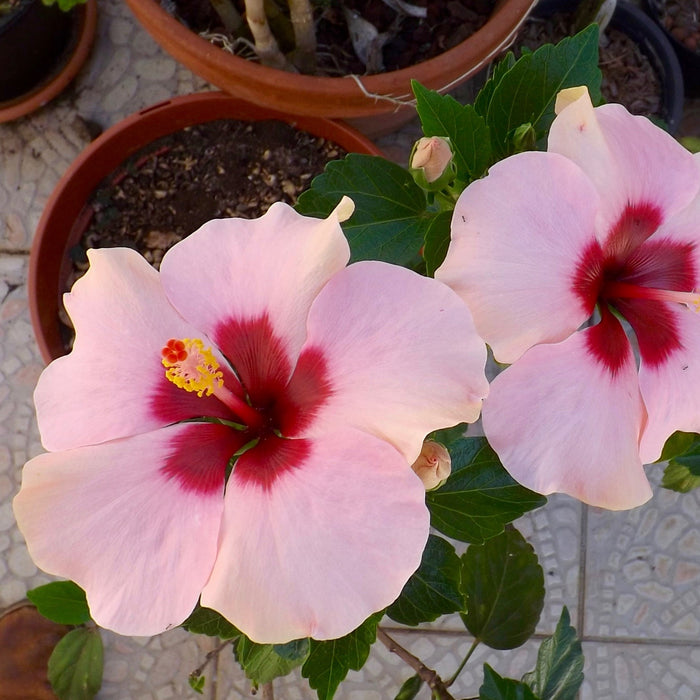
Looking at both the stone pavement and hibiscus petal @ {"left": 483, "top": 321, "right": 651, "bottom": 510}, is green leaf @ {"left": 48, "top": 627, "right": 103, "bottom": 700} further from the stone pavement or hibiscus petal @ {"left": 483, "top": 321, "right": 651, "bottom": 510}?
hibiscus petal @ {"left": 483, "top": 321, "right": 651, "bottom": 510}

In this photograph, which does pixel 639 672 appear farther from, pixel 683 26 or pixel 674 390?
pixel 683 26

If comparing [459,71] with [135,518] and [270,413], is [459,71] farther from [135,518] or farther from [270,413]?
[135,518]

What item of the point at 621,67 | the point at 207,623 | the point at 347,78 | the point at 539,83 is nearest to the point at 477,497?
the point at 207,623

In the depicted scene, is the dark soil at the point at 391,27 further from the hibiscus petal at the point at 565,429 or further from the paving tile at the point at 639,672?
the paving tile at the point at 639,672

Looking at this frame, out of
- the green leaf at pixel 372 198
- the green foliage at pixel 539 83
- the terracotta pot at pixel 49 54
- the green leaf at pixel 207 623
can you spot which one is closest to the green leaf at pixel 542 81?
the green foliage at pixel 539 83

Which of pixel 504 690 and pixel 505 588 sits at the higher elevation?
pixel 504 690

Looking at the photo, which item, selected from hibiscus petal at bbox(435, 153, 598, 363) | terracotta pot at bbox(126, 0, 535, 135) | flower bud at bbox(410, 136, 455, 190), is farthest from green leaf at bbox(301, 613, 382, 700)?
terracotta pot at bbox(126, 0, 535, 135)

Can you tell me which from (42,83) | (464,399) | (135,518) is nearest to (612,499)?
(464,399)

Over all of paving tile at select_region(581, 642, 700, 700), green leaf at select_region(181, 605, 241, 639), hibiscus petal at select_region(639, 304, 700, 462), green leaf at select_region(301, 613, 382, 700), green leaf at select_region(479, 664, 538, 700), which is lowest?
paving tile at select_region(581, 642, 700, 700)
